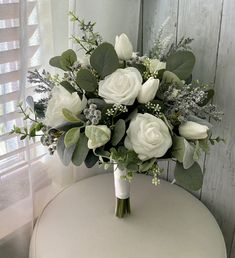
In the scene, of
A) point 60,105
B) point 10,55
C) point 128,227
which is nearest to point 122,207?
point 128,227

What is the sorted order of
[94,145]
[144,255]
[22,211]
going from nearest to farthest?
[94,145] < [144,255] < [22,211]

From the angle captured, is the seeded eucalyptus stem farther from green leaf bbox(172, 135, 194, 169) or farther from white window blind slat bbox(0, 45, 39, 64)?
white window blind slat bbox(0, 45, 39, 64)

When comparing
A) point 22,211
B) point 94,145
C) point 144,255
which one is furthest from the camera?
point 22,211

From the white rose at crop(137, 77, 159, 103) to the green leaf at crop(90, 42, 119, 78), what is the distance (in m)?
0.08

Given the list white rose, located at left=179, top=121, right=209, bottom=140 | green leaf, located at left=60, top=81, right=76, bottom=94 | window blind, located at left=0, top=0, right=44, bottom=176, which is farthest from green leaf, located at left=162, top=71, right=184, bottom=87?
window blind, located at left=0, top=0, right=44, bottom=176

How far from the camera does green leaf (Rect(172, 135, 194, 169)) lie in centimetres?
73

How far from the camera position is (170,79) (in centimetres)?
82

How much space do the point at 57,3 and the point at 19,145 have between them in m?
0.37

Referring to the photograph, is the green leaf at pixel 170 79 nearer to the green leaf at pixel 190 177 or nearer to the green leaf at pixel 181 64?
the green leaf at pixel 181 64

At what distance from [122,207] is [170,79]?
1.21 ft

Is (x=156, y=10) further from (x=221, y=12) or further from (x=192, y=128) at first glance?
(x=192, y=128)

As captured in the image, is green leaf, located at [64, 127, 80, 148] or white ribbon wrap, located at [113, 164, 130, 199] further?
white ribbon wrap, located at [113, 164, 130, 199]

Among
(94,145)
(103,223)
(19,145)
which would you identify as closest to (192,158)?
(94,145)

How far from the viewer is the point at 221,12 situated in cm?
88
